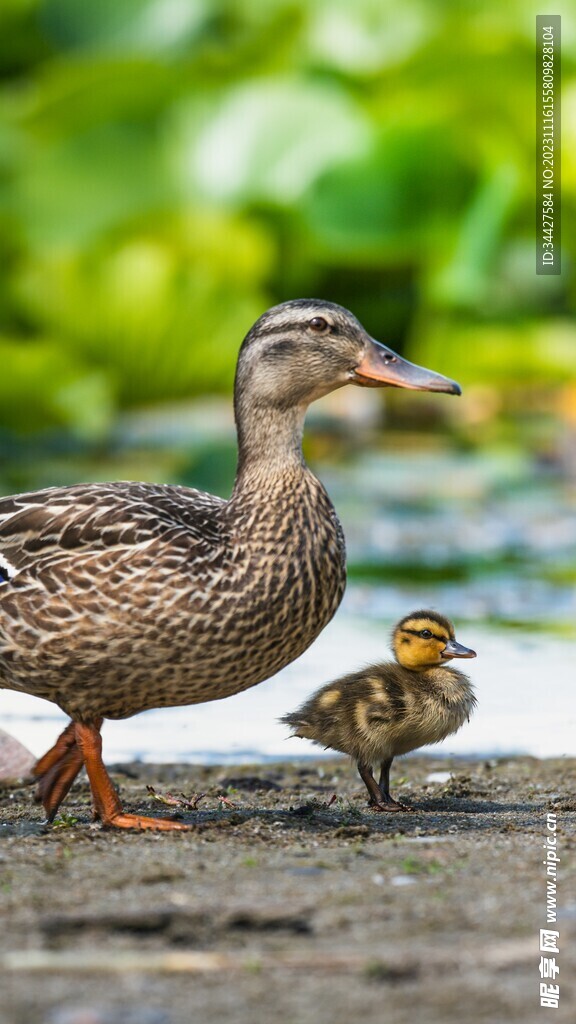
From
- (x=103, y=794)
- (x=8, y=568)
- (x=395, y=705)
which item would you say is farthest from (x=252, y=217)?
(x=103, y=794)

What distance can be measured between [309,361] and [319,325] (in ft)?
0.33

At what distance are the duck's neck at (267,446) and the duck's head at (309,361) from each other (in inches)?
1.2

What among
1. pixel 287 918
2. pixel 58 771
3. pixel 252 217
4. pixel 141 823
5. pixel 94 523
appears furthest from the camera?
pixel 252 217

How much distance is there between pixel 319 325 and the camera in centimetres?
464

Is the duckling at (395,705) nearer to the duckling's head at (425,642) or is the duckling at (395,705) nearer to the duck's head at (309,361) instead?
the duckling's head at (425,642)

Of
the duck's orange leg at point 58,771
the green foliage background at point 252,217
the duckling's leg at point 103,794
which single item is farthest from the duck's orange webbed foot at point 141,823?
the green foliage background at point 252,217

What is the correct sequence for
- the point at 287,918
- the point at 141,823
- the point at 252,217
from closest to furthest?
the point at 287,918 < the point at 141,823 < the point at 252,217

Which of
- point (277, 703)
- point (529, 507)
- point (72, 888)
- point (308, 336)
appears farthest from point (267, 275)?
point (72, 888)

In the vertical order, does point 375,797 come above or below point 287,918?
above

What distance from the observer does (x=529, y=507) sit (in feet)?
30.0

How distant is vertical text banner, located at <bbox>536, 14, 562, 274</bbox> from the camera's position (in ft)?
37.9

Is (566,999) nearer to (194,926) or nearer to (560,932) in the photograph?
(560,932)

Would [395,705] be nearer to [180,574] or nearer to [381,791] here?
[381,791]

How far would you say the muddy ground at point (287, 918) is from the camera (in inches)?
102
